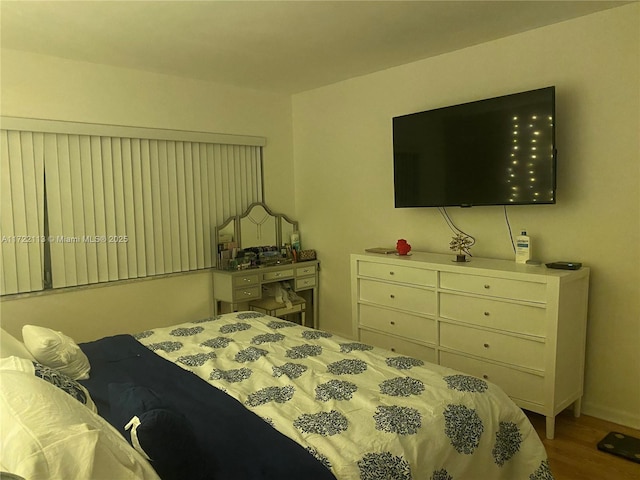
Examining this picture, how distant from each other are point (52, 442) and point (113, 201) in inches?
119

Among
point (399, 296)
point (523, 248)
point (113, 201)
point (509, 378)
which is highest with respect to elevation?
point (113, 201)

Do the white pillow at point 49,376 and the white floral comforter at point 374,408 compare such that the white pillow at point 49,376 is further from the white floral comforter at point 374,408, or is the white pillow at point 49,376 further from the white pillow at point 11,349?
the white floral comforter at point 374,408

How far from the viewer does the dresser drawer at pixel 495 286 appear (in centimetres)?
270

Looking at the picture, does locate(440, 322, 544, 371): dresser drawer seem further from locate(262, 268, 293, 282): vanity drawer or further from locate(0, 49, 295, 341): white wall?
locate(0, 49, 295, 341): white wall

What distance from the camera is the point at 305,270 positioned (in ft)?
15.2

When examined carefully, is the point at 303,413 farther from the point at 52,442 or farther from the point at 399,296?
the point at 399,296

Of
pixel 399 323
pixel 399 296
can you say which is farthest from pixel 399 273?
pixel 399 323

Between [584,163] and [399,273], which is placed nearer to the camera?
[584,163]

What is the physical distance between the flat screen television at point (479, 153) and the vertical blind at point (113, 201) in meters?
1.66

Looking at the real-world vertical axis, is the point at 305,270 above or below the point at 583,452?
above

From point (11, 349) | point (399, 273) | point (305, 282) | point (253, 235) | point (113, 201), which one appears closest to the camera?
point (11, 349)

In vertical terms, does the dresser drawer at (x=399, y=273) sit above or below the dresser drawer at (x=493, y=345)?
above

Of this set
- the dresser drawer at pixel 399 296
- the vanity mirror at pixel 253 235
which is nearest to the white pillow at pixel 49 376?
the dresser drawer at pixel 399 296

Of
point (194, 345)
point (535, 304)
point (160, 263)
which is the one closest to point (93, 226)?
point (160, 263)
